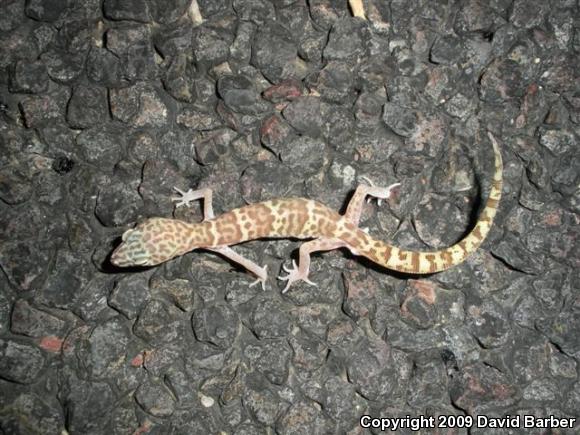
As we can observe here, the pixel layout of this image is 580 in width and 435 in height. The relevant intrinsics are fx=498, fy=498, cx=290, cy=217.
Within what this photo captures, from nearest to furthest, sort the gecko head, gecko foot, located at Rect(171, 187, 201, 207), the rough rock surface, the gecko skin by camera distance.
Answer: the gecko head → the gecko skin → the rough rock surface → gecko foot, located at Rect(171, 187, 201, 207)

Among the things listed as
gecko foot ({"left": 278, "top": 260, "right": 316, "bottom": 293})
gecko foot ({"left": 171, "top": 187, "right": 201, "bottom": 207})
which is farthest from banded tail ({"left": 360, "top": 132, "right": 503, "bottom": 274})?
gecko foot ({"left": 171, "top": 187, "right": 201, "bottom": 207})

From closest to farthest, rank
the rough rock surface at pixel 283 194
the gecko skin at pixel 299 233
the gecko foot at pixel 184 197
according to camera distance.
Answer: the gecko skin at pixel 299 233
the rough rock surface at pixel 283 194
the gecko foot at pixel 184 197

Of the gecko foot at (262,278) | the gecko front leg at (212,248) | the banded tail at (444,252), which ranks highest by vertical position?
the banded tail at (444,252)

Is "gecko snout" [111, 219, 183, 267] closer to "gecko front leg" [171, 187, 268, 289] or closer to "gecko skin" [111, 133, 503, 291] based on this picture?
"gecko skin" [111, 133, 503, 291]

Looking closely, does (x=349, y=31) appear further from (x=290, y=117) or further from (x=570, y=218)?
(x=570, y=218)

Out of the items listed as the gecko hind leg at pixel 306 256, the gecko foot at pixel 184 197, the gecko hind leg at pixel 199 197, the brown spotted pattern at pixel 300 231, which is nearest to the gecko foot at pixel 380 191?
the brown spotted pattern at pixel 300 231

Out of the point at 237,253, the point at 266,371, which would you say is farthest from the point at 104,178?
the point at 266,371

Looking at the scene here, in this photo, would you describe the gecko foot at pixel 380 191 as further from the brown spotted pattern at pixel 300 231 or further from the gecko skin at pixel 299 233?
the brown spotted pattern at pixel 300 231
